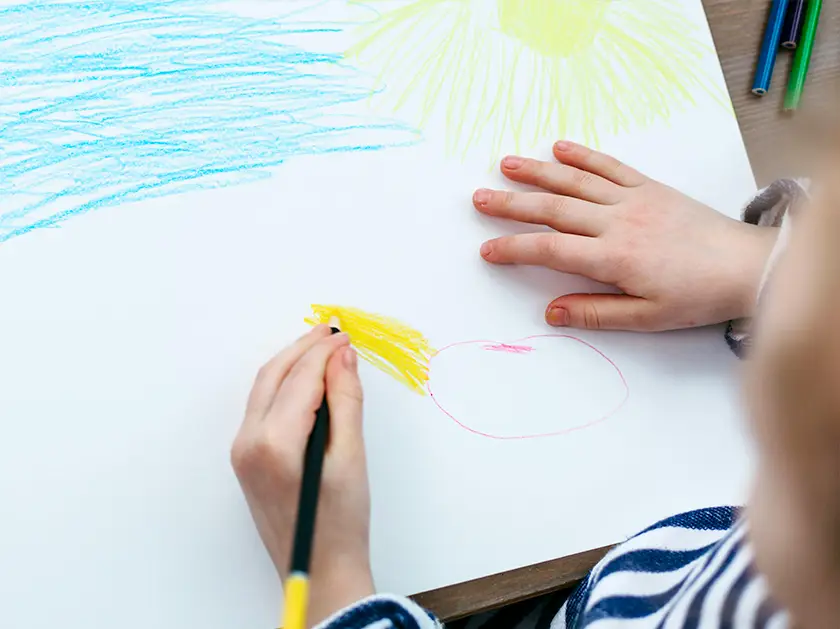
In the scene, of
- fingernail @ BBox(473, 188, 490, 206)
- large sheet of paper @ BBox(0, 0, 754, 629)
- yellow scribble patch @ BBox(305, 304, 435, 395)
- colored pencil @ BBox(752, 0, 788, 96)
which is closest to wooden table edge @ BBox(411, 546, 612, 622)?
large sheet of paper @ BBox(0, 0, 754, 629)

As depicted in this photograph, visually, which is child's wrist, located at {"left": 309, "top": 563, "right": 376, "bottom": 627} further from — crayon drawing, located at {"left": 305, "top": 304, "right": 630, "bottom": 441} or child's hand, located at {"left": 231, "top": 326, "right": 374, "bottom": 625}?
crayon drawing, located at {"left": 305, "top": 304, "right": 630, "bottom": 441}

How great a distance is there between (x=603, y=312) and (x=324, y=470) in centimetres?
22

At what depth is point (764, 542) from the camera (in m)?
0.32

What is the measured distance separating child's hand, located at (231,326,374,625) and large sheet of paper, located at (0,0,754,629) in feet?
0.07

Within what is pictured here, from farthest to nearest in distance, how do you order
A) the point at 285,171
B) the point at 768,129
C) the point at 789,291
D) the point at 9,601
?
the point at 768,129, the point at 285,171, the point at 9,601, the point at 789,291

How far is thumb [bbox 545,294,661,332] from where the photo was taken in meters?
0.54

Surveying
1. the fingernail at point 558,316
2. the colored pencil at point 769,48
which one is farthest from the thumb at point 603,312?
the colored pencil at point 769,48

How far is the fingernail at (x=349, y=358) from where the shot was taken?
479mm

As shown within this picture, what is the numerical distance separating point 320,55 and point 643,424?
0.35 meters

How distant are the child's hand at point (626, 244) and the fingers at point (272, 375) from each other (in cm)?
14

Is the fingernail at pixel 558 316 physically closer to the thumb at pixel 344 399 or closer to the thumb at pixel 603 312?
the thumb at pixel 603 312

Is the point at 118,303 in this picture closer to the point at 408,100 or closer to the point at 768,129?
the point at 408,100

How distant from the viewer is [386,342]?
0.51m

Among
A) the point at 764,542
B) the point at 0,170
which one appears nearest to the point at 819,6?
the point at 764,542
